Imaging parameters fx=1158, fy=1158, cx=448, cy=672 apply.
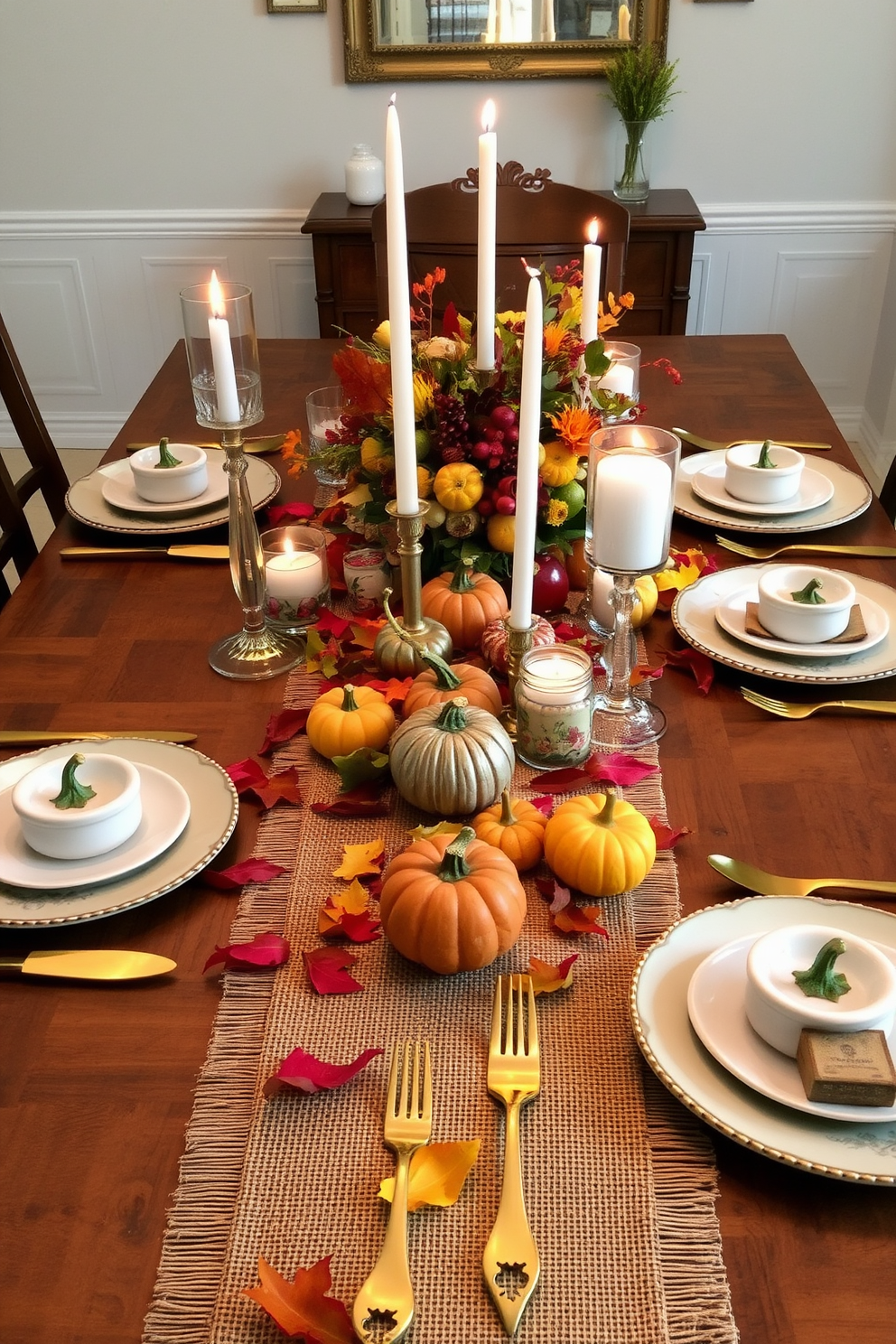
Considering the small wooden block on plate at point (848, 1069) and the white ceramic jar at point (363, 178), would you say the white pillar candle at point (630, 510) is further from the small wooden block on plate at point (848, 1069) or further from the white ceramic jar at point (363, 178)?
the white ceramic jar at point (363, 178)

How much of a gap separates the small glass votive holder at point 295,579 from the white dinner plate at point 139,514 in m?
0.25

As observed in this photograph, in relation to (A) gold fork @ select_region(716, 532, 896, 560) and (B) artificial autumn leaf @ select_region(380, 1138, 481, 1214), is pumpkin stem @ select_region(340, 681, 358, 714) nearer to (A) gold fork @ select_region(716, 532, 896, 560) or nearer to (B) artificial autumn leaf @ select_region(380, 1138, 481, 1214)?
(B) artificial autumn leaf @ select_region(380, 1138, 481, 1214)

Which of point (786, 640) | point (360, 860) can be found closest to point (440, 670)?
point (360, 860)

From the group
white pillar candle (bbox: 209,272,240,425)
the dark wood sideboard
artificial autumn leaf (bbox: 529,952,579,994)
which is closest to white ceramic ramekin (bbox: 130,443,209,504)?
white pillar candle (bbox: 209,272,240,425)

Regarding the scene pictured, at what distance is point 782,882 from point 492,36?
9.62ft

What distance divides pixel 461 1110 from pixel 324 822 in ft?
1.09


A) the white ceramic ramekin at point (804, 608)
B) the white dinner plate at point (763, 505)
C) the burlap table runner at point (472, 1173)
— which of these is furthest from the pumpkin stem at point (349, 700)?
the white dinner plate at point (763, 505)

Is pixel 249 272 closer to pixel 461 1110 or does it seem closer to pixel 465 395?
pixel 465 395

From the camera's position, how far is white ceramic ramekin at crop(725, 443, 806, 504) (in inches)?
59.0

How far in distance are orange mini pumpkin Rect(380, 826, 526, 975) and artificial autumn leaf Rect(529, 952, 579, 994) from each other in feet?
0.09

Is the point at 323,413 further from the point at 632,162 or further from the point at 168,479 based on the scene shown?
the point at 632,162

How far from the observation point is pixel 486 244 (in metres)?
1.22

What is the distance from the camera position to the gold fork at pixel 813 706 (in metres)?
1.15

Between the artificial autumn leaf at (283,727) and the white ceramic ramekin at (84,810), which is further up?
the white ceramic ramekin at (84,810)
